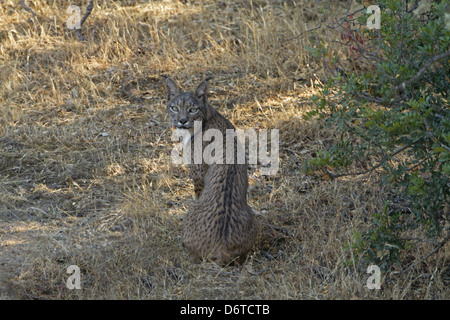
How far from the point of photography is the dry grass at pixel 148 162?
5.05 m

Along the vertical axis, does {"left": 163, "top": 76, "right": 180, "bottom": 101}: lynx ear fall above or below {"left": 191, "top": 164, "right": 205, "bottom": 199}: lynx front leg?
above

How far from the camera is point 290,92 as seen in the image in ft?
27.6

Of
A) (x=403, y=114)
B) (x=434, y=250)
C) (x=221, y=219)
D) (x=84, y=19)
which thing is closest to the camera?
(x=403, y=114)

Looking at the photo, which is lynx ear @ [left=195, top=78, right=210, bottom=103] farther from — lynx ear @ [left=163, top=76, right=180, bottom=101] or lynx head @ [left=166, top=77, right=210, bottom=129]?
lynx ear @ [left=163, top=76, right=180, bottom=101]

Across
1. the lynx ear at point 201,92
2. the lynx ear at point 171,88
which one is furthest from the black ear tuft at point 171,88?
the lynx ear at point 201,92

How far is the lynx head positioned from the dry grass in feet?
2.99

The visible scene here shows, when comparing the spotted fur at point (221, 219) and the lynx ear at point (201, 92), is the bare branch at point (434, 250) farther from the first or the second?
the lynx ear at point (201, 92)

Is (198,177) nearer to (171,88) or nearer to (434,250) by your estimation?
(171,88)

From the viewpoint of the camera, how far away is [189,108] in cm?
609

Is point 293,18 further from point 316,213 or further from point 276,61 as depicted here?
point 316,213

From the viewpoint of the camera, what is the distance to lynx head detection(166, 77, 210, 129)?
6098 mm

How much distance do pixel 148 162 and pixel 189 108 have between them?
4.57 feet

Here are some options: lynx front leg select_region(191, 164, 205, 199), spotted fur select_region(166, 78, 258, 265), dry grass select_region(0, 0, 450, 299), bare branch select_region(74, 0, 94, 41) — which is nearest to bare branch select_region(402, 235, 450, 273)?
dry grass select_region(0, 0, 450, 299)

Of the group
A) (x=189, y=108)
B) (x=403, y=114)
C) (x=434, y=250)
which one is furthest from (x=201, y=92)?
(x=434, y=250)
